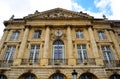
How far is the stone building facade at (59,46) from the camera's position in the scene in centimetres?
1653

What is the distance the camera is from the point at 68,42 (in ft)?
64.3

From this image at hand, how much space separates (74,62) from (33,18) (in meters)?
8.41

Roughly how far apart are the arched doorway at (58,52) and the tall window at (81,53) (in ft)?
5.80

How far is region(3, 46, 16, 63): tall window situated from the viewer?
1845 centimetres

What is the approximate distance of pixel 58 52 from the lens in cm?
1911

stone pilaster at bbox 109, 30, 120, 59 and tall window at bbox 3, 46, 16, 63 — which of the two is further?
stone pilaster at bbox 109, 30, 120, 59

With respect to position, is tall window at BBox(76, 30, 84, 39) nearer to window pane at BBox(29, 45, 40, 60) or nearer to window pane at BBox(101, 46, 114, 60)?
window pane at BBox(101, 46, 114, 60)

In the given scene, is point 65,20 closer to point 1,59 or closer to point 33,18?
point 33,18

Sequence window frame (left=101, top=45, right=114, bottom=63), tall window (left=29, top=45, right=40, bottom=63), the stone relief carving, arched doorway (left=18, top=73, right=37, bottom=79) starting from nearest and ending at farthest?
arched doorway (left=18, top=73, right=37, bottom=79), tall window (left=29, top=45, right=40, bottom=63), window frame (left=101, top=45, right=114, bottom=63), the stone relief carving

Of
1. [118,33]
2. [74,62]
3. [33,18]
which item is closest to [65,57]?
[74,62]

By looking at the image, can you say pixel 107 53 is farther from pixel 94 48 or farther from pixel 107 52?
pixel 94 48

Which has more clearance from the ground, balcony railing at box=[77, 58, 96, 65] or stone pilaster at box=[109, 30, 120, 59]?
stone pilaster at box=[109, 30, 120, 59]

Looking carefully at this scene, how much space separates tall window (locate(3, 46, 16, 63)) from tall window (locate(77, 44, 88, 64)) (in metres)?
7.29

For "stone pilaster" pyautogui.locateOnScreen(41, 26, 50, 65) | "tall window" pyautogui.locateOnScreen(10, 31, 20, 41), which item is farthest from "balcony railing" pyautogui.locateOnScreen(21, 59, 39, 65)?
"tall window" pyautogui.locateOnScreen(10, 31, 20, 41)
